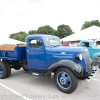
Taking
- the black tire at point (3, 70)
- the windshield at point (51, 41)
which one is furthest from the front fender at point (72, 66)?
the black tire at point (3, 70)

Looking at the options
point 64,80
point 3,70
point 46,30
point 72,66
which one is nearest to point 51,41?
point 72,66

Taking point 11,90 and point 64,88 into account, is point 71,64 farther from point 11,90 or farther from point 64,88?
point 11,90

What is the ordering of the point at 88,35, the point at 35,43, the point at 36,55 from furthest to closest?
the point at 88,35 < the point at 35,43 < the point at 36,55

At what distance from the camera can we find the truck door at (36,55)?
4.62 m

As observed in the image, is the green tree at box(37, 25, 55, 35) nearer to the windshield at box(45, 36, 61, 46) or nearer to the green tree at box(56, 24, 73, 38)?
the green tree at box(56, 24, 73, 38)

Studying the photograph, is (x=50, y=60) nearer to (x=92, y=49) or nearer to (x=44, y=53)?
(x=44, y=53)

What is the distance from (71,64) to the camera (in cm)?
383

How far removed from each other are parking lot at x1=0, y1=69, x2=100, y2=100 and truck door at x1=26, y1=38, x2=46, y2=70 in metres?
0.69

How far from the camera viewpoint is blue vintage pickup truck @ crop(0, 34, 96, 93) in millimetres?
3883

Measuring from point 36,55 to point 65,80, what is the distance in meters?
1.48

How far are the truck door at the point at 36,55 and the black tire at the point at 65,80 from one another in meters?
0.77

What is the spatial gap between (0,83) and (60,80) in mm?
2517

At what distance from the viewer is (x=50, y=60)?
448 cm

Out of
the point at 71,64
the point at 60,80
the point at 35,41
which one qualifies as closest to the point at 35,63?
the point at 35,41
